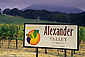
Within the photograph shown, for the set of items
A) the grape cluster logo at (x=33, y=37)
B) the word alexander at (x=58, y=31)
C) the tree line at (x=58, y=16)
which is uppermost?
the tree line at (x=58, y=16)

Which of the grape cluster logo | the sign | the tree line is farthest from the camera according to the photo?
the tree line

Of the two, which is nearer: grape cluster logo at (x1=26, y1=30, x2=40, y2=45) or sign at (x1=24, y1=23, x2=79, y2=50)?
sign at (x1=24, y1=23, x2=79, y2=50)

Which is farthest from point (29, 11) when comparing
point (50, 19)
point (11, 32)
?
point (11, 32)

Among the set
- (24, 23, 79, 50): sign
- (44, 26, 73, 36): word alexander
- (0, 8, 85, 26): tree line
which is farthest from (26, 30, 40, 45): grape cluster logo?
(0, 8, 85, 26): tree line

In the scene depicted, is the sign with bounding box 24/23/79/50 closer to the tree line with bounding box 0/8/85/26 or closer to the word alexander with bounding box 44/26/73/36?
the word alexander with bounding box 44/26/73/36

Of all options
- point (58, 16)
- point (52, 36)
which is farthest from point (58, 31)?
point (58, 16)

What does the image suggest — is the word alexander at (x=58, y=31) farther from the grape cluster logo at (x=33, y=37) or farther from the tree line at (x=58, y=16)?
the tree line at (x=58, y=16)

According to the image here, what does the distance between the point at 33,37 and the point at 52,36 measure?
2526 mm

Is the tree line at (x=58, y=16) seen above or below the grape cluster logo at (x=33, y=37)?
above

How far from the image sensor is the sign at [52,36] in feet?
60.3

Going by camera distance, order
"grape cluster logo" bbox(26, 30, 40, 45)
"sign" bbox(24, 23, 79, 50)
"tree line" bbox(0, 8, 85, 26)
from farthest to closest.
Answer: "tree line" bbox(0, 8, 85, 26), "grape cluster logo" bbox(26, 30, 40, 45), "sign" bbox(24, 23, 79, 50)

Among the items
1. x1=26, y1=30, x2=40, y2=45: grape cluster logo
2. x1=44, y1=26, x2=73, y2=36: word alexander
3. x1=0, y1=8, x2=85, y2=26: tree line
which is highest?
x1=0, y1=8, x2=85, y2=26: tree line

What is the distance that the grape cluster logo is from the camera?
1984cm

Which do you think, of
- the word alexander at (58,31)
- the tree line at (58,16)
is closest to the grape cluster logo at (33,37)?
the word alexander at (58,31)
